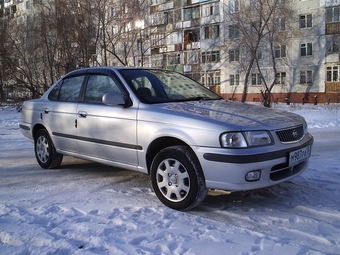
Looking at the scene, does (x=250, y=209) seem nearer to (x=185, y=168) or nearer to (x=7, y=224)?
(x=185, y=168)

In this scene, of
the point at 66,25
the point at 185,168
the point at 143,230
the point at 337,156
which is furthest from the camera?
the point at 66,25

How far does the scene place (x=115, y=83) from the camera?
4.43m

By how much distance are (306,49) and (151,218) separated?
1296 inches

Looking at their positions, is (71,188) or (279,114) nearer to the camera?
(279,114)

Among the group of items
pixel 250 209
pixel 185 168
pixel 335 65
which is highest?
pixel 335 65

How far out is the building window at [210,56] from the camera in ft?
121

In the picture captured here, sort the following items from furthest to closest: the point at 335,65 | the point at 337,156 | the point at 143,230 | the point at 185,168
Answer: the point at 335,65 < the point at 337,156 < the point at 185,168 < the point at 143,230

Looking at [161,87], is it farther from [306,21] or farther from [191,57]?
[191,57]

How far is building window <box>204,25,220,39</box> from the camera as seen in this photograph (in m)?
36.2

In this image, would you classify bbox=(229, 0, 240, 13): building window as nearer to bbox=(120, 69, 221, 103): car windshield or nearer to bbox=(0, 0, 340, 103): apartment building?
bbox=(0, 0, 340, 103): apartment building

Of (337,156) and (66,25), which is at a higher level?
(66,25)

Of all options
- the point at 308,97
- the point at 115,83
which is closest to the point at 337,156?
the point at 115,83

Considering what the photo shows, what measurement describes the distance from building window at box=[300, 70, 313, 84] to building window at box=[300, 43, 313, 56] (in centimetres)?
169

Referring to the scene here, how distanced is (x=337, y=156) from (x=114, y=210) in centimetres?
447
